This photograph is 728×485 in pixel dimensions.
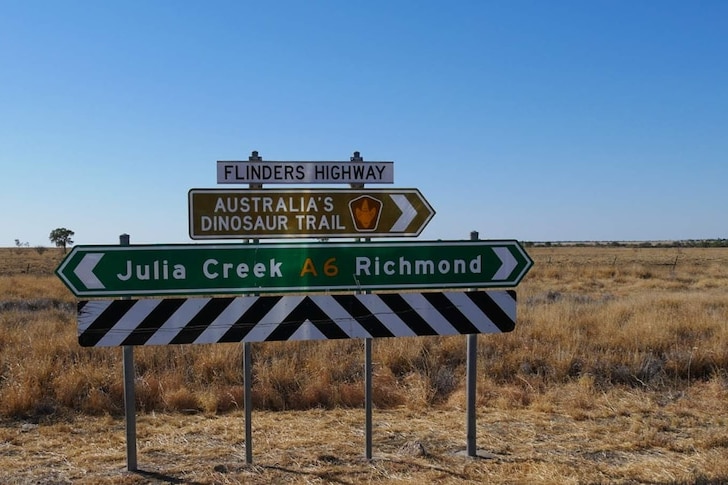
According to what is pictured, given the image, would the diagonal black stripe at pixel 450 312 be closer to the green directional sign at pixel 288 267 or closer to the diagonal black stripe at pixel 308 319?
the green directional sign at pixel 288 267

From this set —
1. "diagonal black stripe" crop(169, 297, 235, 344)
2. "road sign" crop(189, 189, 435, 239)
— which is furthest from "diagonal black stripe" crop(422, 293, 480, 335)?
"diagonal black stripe" crop(169, 297, 235, 344)

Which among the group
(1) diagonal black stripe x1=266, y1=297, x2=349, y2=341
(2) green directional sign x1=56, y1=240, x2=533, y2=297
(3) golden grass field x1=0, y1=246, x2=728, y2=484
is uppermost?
(2) green directional sign x1=56, y1=240, x2=533, y2=297

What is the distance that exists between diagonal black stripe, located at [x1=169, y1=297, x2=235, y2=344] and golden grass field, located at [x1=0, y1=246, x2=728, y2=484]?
39.5 inches

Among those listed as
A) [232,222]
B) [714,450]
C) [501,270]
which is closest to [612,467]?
[714,450]

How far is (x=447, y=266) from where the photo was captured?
4.80m

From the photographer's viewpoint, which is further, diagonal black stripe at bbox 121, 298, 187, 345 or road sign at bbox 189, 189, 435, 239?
Result: road sign at bbox 189, 189, 435, 239

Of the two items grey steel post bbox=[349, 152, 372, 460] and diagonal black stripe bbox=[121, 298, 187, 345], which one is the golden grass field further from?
diagonal black stripe bbox=[121, 298, 187, 345]

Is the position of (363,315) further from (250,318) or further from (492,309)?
(492,309)

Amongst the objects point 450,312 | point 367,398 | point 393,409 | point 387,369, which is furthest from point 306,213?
point 387,369

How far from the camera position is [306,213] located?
4727 mm

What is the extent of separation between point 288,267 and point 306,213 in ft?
1.52

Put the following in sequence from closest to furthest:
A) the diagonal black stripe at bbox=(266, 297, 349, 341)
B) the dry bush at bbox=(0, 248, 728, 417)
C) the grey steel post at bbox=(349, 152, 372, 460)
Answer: the diagonal black stripe at bbox=(266, 297, 349, 341)
the grey steel post at bbox=(349, 152, 372, 460)
the dry bush at bbox=(0, 248, 728, 417)

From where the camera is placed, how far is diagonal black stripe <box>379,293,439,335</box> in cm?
479

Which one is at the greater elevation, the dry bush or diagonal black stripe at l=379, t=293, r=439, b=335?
diagonal black stripe at l=379, t=293, r=439, b=335
